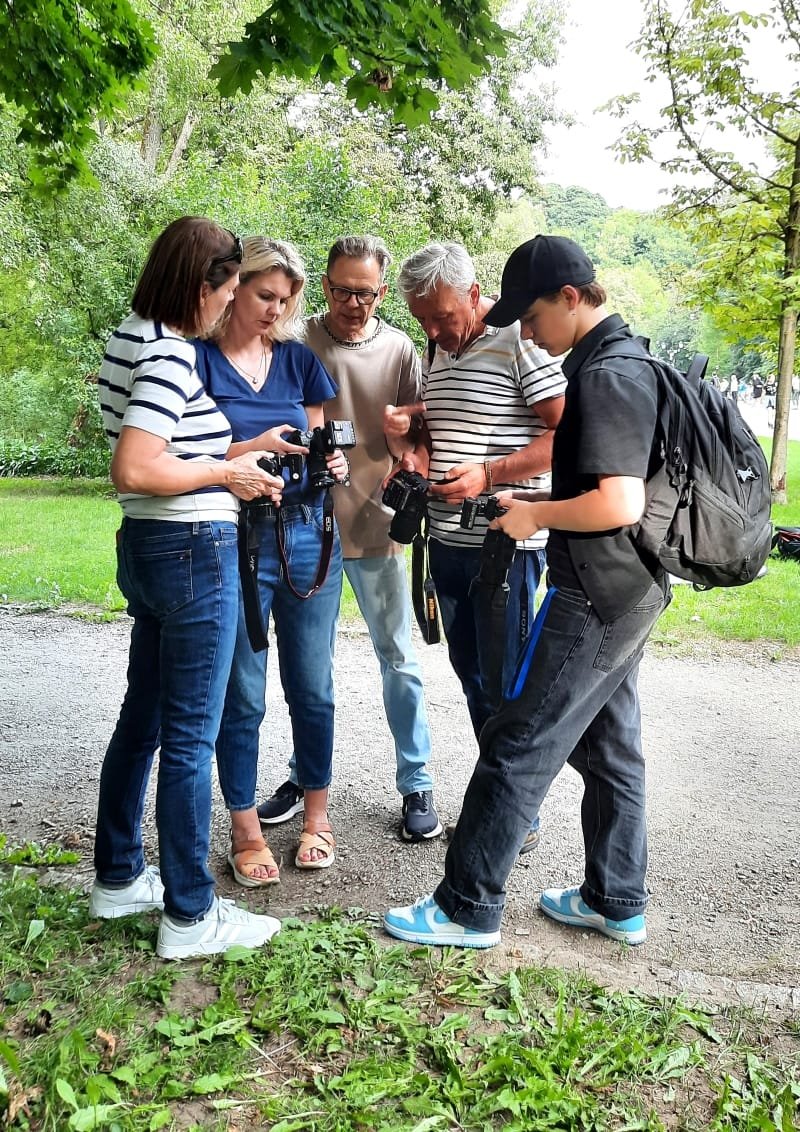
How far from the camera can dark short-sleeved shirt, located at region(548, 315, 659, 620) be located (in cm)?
229

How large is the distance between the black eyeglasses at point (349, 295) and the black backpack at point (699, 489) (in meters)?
1.20

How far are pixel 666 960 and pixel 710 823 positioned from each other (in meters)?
1.11

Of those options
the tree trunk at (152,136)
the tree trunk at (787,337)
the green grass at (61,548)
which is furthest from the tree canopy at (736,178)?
the tree trunk at (152,136)

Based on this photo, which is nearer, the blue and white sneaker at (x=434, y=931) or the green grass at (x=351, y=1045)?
the green grass at (x=351, y=1045)

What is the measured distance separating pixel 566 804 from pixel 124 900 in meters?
1.97

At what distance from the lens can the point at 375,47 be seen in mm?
3521

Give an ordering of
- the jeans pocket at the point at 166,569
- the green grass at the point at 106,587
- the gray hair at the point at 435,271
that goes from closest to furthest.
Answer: the jeans pocket at the point at 166,569 < the gray hair at the point at 435,271 < the green grass at the point at 106,587

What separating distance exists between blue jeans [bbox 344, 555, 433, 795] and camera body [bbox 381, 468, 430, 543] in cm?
30

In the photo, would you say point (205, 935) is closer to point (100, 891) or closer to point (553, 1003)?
point (100, 891)

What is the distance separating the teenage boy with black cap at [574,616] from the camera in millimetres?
2318

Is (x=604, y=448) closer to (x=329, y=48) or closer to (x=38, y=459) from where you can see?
(x=329, y=48)

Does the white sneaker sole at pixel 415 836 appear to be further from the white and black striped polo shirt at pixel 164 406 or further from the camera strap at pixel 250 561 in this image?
the white and black striped polo shirt at pixel 164 406

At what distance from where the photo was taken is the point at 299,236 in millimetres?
13742

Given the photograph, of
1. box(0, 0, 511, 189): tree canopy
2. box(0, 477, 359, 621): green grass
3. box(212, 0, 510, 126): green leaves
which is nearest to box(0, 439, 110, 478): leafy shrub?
box(0, 477, 359, 621): green grass
